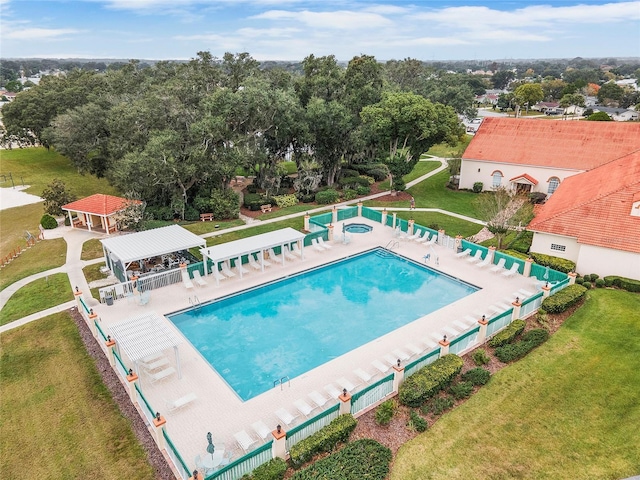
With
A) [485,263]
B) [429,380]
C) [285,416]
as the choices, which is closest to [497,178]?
[485,263]

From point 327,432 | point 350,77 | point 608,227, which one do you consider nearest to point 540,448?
point 327,432

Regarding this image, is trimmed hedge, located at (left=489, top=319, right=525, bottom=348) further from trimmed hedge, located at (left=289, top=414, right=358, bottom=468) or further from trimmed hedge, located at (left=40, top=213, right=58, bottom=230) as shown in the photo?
trimmed hedge, located at (left=40, top=213, right=58, bottom=230)

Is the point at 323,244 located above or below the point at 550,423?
above

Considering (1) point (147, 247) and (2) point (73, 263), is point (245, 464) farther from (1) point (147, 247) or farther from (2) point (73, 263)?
(2) point (73, 263)

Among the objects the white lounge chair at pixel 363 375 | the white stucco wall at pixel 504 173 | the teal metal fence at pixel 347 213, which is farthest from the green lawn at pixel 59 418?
the white stucco wall at pixel 504 173

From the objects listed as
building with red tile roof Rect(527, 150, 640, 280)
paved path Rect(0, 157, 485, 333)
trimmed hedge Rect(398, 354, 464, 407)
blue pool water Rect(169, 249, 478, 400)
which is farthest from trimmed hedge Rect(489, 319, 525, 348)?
paved path Rect(0, 157, 485, 333)

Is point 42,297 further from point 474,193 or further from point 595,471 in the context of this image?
point 474,193
